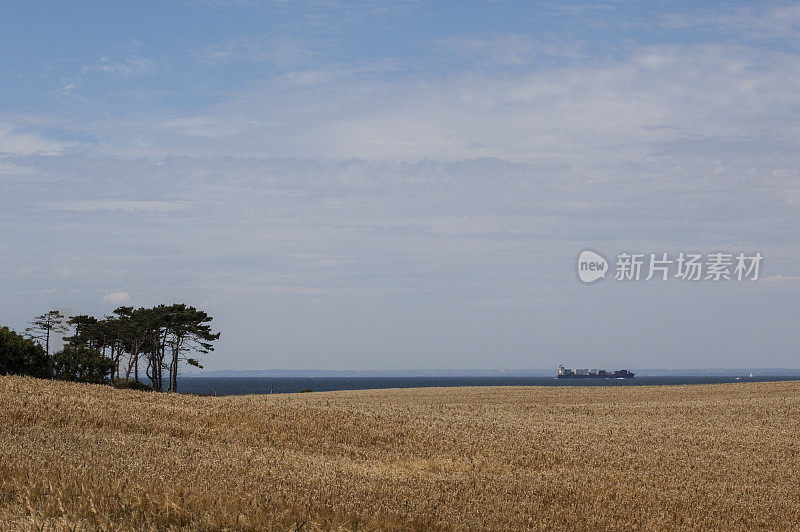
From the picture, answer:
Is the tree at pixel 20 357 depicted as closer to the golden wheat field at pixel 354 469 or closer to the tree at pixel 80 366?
the tree at pixel 80 366

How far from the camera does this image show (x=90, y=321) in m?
87.9

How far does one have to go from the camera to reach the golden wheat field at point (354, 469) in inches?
314

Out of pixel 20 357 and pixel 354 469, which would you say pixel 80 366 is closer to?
pixel 20 357

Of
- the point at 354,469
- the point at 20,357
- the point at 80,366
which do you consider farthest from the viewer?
the point at 80,366

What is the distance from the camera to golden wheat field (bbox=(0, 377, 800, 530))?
7.96m

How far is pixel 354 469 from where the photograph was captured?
13.6 m

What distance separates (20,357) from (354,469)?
150 feet

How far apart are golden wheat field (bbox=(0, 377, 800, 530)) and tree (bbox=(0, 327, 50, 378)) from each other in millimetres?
29230

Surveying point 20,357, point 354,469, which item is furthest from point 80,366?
point 354,469

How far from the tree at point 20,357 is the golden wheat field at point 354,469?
29.2 meters

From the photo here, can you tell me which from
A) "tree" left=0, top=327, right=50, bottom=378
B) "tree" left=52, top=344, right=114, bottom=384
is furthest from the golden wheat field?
"tree" left=52, top=344, right=114, bottom=384

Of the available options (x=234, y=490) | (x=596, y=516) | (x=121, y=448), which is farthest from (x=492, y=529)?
(x=121, y=448)

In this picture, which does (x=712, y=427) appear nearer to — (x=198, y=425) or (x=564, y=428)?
(x=564, y=428)

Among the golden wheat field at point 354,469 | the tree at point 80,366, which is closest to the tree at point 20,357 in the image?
the tree at point 80,366
